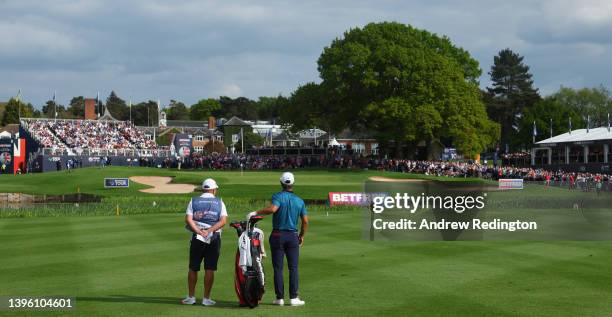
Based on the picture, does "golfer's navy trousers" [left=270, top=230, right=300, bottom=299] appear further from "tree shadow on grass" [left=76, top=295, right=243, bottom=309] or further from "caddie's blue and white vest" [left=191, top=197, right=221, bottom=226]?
"caddie's blue and white vest" [left=191, top=197, right=221, bottom=226]

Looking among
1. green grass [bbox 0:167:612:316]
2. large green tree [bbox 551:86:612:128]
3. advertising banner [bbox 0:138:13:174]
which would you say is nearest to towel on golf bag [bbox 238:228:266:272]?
green grass [bbox 0:167:612:316]

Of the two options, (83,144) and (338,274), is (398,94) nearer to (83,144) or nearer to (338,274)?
(83,144)

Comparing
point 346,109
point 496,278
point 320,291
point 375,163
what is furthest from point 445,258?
point 346,109

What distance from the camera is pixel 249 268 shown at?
42.5 feet

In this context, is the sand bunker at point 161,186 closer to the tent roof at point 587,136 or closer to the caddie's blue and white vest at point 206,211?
the tent roof at point 587,136

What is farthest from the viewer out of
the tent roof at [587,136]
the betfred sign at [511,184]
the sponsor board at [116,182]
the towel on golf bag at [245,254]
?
the tent roof at [587,136]

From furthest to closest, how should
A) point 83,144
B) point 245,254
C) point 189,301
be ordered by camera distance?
point 83,144, point 189,301, point 245,254

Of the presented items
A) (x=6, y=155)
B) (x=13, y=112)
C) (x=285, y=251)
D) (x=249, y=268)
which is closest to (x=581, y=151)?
(x=6, y=155)

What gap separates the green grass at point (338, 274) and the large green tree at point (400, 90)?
163ft

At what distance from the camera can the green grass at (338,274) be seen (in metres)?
13.2

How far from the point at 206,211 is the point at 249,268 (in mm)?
1223

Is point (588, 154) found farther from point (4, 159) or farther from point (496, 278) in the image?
point (496, 278)

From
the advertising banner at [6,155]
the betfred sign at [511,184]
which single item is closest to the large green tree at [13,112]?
the advertising banner at [6,155]

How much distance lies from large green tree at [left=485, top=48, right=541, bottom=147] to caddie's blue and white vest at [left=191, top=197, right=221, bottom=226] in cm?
13329
